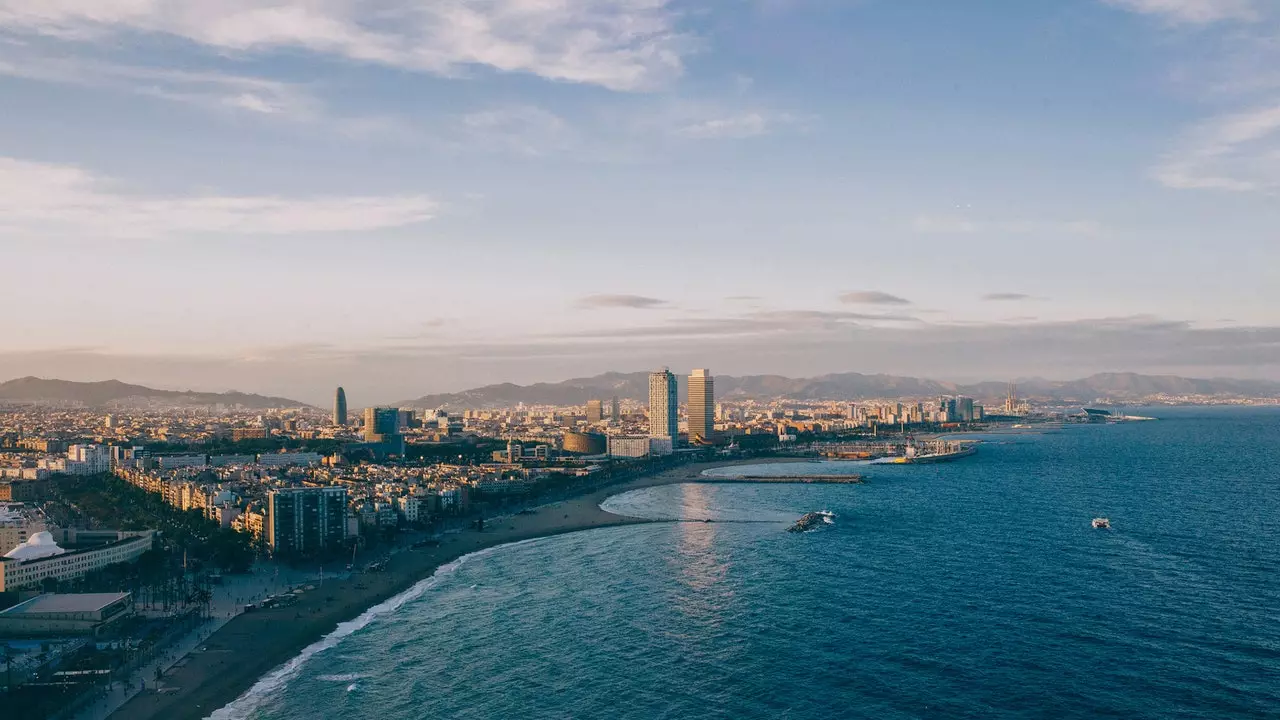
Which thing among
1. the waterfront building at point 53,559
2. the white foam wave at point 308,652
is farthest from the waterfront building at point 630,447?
the waterfront building at point 53,559

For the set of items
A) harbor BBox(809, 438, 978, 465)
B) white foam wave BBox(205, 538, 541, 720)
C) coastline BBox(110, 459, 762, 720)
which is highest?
coastline BBox(110, 459, 762, 720)

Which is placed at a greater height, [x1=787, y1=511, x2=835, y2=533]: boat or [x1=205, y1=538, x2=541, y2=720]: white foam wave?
[x1=787, y1=511, x2=835, y2=533]: boat

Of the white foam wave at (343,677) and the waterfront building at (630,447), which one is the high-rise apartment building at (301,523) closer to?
the white foam wave at (343,677)

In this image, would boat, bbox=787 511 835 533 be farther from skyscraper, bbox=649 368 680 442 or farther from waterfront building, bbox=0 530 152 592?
skyscraper, bbox=649 368 680 442

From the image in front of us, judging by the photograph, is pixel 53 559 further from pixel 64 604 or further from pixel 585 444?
pixel 585 444

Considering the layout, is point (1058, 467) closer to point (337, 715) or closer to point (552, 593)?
point (552, 593)

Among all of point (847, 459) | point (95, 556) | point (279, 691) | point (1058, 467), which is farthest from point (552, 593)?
point (847, 459)

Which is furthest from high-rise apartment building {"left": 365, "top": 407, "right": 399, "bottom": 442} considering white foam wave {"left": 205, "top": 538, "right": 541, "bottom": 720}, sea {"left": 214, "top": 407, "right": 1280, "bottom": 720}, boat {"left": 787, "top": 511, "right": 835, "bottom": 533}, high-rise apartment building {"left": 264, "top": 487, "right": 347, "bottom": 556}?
→ white foam wave {"left": 205, "top": 538, "right": 541, "bottom": 720}
